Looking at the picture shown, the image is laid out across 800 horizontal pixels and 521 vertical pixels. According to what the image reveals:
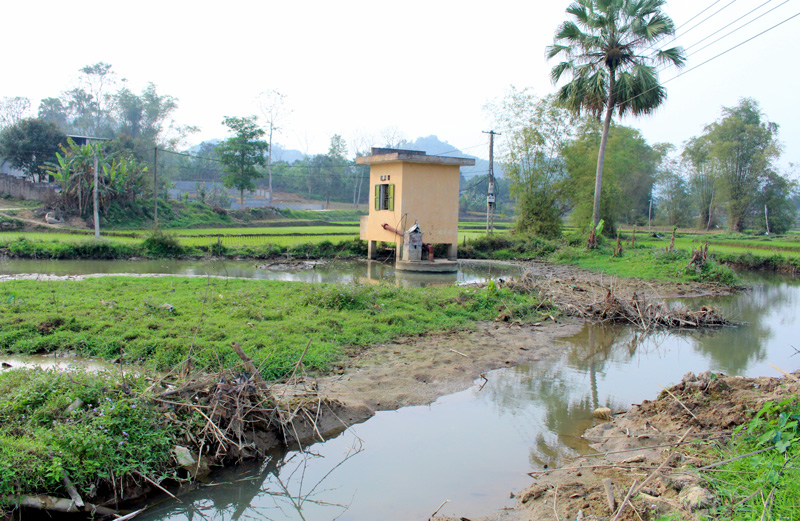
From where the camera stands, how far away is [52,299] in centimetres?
937

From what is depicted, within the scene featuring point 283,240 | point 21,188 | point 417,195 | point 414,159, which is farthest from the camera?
point 21,188

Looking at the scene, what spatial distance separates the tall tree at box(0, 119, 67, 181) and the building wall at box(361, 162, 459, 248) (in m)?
26.7

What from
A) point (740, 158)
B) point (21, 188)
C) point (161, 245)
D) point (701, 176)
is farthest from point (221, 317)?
point (701, 176)

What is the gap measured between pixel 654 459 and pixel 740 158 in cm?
4299

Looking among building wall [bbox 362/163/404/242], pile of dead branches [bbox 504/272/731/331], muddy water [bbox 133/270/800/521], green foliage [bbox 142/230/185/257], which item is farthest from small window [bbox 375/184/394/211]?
muddy water [bbox 133/270/800/521]

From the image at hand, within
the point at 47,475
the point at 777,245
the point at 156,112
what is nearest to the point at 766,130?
the point at 777,245

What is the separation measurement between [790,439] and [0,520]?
558 centimetres

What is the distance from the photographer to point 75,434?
13.0 feet

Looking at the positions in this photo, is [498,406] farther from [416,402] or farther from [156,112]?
[156,112]

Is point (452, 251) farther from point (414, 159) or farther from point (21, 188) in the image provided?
point (21, 188)

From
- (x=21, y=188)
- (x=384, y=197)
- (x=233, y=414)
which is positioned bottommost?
(x=233, y=414)

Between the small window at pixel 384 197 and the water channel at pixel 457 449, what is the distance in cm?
1241

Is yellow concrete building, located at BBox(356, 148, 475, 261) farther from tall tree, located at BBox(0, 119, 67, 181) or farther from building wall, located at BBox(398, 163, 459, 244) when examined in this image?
tall tree, located at BBox(0, 119, 67, 181)

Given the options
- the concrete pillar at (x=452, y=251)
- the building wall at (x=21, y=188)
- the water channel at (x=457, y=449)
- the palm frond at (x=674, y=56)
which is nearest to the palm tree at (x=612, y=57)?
the palm frond at (x=674, y=56)
